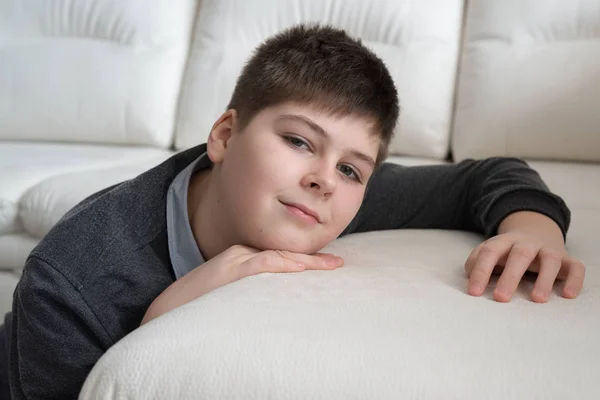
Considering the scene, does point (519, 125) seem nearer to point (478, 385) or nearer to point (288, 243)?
point (288, 243)

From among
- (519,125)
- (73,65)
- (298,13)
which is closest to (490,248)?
(519,125)

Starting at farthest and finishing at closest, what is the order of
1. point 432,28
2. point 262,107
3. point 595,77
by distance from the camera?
point 432,28
point 595,77
point 262,107

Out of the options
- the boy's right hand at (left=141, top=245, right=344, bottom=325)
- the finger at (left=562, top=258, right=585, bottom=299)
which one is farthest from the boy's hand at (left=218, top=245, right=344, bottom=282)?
the finger at (left=562, top=258, right=585, bottom=299)

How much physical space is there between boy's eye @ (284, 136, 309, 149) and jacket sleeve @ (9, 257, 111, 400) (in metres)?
0.29

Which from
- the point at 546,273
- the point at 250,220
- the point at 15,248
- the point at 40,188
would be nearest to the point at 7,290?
the point at 15,248

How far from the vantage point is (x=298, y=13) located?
188 centimetres

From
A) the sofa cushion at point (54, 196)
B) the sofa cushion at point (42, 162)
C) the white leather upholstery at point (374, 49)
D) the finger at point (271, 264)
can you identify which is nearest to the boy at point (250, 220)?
the finger at point (271, 264)

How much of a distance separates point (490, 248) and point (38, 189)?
1.04 meters

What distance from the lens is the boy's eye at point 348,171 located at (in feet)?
2.70

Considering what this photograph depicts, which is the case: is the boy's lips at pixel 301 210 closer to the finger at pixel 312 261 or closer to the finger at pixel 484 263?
the finger at pixel 312 261

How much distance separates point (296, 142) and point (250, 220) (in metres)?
0.10

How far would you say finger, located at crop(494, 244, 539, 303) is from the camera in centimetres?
62

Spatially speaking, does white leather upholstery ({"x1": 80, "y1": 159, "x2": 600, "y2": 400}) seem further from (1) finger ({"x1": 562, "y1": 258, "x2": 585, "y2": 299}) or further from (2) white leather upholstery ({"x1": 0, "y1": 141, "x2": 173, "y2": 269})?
(2) white leather upholstery ({"x1": 0, "y1": 141, "x2": 173, "y2": 269})

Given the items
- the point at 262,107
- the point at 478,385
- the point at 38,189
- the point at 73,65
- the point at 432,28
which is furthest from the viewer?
the point at 73,65
